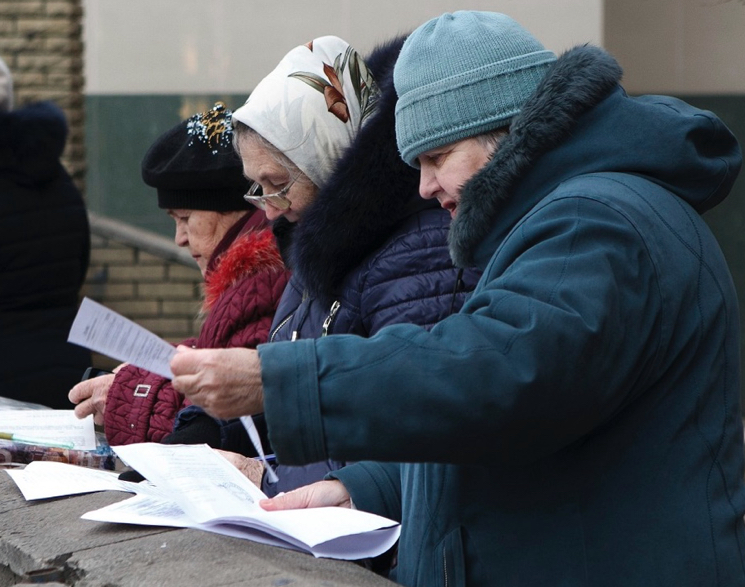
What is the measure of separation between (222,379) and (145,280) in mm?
5169

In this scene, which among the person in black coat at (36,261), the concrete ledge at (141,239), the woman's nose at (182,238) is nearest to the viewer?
the woman's nose at (182,238)

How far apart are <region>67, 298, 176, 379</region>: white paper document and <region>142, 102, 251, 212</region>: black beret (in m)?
1.61

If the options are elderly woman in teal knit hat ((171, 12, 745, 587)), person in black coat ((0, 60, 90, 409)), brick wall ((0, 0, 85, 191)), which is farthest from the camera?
brick wall ((0, 0, 85, 191))

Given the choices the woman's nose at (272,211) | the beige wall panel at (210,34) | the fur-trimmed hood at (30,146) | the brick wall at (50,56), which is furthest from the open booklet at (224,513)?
the brick wall at (50,56)

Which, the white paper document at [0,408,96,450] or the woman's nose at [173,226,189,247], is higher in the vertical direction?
the woman's nose at [173,226,189,247]

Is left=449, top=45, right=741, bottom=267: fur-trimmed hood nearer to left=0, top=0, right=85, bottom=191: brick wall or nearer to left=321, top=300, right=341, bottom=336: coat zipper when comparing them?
left=321, top=300, right=341, bottom=336: coat zipper

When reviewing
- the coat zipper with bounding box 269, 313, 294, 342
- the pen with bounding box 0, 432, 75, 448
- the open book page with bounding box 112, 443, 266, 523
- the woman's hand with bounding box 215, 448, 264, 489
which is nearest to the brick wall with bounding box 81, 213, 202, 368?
the pen with bounding box 0, 432, 75, 448

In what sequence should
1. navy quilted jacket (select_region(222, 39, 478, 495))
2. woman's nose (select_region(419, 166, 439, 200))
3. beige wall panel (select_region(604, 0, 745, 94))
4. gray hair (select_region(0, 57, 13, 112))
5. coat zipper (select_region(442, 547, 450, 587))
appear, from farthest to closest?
beige wall panel (select_region(604, 0, 745, 94))
gray hair (select_region(0, 57, 13, 112))
navy quilted jacket (select_region(222, 39, 478, 495))
woman's nose (select_region(419, 166, 439, 200))
coat zipper (select_region(442, 547, 450, 587))

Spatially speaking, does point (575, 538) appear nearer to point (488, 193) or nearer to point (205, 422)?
point (488, 193)

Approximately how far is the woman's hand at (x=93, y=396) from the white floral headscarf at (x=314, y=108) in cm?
82

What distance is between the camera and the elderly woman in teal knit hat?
1.49 m

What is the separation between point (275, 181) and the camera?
2.72m

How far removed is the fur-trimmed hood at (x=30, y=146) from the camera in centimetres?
411

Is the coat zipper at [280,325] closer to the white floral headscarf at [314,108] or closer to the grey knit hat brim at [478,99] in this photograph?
the white floral headscarf at [314,108]
